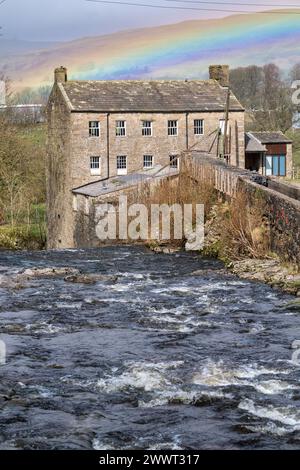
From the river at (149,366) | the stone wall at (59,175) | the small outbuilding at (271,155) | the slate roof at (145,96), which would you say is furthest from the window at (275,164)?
the river at (149,366)

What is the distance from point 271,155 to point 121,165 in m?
15.2

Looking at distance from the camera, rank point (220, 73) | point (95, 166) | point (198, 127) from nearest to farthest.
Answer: point (95, 166) < point (198, 127) < point (220, 73)

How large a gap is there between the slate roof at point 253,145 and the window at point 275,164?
370 centimetres

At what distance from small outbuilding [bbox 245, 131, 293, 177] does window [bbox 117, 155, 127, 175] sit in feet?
36.4

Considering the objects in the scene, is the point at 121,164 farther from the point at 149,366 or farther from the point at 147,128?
the point at 149,366

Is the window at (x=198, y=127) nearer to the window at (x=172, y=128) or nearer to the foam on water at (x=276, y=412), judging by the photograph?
the window at (x=172, y=128)

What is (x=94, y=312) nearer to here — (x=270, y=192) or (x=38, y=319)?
(x=38, y=319)

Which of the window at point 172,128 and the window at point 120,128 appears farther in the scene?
the window at point 172,128

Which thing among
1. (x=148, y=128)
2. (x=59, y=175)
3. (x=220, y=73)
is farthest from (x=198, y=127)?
(x=59, y=175)

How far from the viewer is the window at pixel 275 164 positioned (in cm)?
6506

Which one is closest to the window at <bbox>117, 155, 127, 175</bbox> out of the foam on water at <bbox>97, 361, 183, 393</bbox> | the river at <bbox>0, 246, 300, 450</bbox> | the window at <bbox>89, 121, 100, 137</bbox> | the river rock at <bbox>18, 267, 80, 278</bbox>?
the window at <bbox>89, 121, 100, 137</bbox>

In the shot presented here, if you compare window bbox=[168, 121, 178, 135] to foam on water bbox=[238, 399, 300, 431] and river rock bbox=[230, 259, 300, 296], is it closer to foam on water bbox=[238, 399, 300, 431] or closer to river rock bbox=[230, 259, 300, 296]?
river rock bbox=[230, 259, 300, 296]

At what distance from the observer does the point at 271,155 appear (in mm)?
64938
